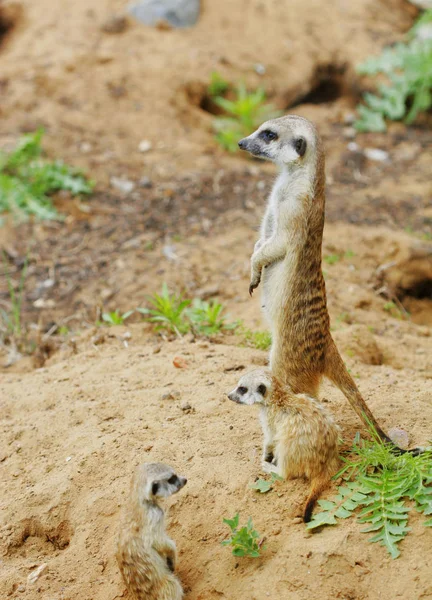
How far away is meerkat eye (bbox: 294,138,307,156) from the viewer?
10.5 ft

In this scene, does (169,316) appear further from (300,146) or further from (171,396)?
(300,146)

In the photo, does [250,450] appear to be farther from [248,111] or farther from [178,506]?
[248,111]

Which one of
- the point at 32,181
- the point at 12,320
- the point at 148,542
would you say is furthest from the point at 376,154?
the point at 148,542

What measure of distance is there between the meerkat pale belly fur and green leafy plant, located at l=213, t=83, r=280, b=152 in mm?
4035

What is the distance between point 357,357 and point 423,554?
1761 mm

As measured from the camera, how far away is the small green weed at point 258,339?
425 cm

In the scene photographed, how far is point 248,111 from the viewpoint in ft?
23.6

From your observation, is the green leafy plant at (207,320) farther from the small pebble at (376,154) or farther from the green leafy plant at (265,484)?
the small pebble at (376,154)

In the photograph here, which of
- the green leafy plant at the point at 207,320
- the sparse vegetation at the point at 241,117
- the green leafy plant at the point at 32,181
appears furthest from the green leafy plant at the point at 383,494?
the sparse vegetation at the point at 241,117

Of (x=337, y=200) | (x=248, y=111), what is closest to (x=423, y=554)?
(x=337, y=200)

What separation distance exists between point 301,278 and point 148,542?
4.45ft

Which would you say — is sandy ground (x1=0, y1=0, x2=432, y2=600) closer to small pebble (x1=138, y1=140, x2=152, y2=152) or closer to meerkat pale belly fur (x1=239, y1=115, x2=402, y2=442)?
small pebble (x1=138, y1=140, x2=152, y2=152)

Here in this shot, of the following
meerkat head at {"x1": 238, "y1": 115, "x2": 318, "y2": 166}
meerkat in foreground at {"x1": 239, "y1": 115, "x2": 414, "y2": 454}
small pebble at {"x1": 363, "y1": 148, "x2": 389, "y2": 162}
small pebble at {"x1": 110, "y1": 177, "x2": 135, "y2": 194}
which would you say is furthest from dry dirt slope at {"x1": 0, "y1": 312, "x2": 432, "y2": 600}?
small pebble at {"x1": 363, "y1": 148, "x2": 389, "y2": 162}

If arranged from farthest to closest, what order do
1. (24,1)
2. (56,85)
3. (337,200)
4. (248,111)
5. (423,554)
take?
(24,1) < (56,85) < (248,111) < (337,200) < (423,554)
